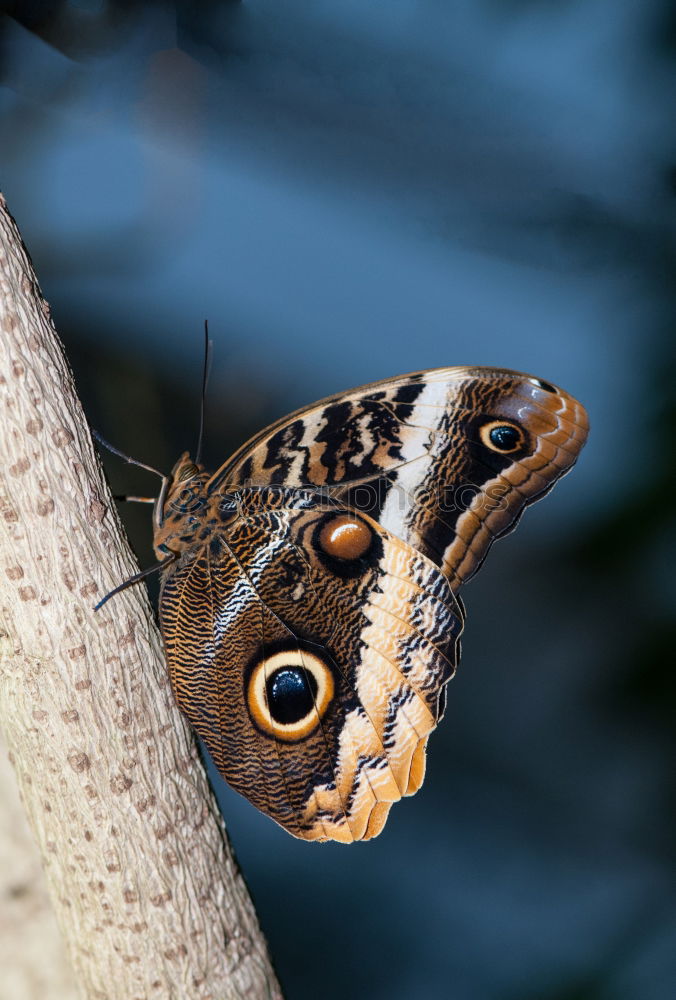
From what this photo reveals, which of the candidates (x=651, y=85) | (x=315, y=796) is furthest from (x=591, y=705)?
(x=651, y=85)

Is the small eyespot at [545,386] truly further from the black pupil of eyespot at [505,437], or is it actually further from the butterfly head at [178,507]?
the butterfly head at [178,507]

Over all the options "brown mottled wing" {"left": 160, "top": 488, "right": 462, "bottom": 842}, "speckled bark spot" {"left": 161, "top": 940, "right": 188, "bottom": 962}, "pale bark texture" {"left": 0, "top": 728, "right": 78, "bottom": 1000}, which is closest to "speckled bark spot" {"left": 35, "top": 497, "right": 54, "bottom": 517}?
"brown mottled wing" {"left": 160, "top": 488, "right": 462, "bottom": 842}

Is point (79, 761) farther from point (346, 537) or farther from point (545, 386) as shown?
point (545, 386)

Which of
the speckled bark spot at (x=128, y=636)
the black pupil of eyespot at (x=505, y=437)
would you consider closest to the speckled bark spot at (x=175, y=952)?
the speckled bark spot at (x=128, y=636)

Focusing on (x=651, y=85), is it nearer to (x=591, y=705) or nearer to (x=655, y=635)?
(x=655, y=635)

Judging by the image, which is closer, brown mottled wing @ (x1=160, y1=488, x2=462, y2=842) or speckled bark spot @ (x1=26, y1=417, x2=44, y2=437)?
speckled bark spot @ (x1=26, y1=417, x2=44, y2=437)

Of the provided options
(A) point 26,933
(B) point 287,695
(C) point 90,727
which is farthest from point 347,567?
(A) point 26,933

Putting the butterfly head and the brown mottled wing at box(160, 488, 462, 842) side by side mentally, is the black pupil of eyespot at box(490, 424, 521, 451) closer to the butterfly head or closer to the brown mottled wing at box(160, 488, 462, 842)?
the brown mottled wing at box(160, 488, 462, 842)
